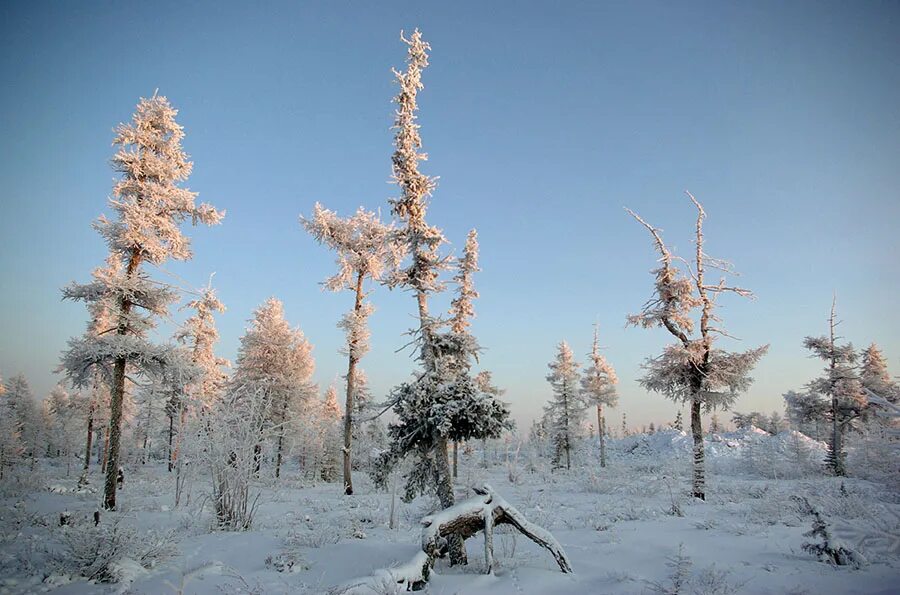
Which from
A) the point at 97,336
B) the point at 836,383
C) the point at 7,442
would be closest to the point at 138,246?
the point at 97,336

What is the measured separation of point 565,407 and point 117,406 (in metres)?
33.2

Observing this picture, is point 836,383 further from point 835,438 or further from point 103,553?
point 103,553

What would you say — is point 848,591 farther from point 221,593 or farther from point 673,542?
point 221,593

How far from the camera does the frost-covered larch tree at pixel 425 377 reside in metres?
8.35

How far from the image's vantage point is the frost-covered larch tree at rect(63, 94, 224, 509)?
14148 millimetres

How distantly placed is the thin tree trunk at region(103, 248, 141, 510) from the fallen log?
12.5m

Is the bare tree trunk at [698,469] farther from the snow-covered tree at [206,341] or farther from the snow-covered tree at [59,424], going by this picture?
the snow-covered tree at [59,424]

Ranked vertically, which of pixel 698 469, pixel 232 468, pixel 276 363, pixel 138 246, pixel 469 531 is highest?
pixel 138 246

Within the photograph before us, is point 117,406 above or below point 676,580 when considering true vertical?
above

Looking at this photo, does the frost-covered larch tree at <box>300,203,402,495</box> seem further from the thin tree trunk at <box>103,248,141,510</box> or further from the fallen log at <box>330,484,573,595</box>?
the fallen log at <box>330,484,573,595</box>

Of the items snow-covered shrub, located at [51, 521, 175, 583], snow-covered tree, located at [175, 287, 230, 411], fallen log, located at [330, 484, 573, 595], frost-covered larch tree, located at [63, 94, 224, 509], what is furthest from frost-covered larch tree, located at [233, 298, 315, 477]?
fallen log, located at [330, 484, 573, 595]

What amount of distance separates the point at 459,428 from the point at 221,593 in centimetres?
470

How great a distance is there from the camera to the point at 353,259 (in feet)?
66.7

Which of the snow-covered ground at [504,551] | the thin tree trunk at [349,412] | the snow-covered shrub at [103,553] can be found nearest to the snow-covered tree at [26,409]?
the snow-covered ground at [504,551]
